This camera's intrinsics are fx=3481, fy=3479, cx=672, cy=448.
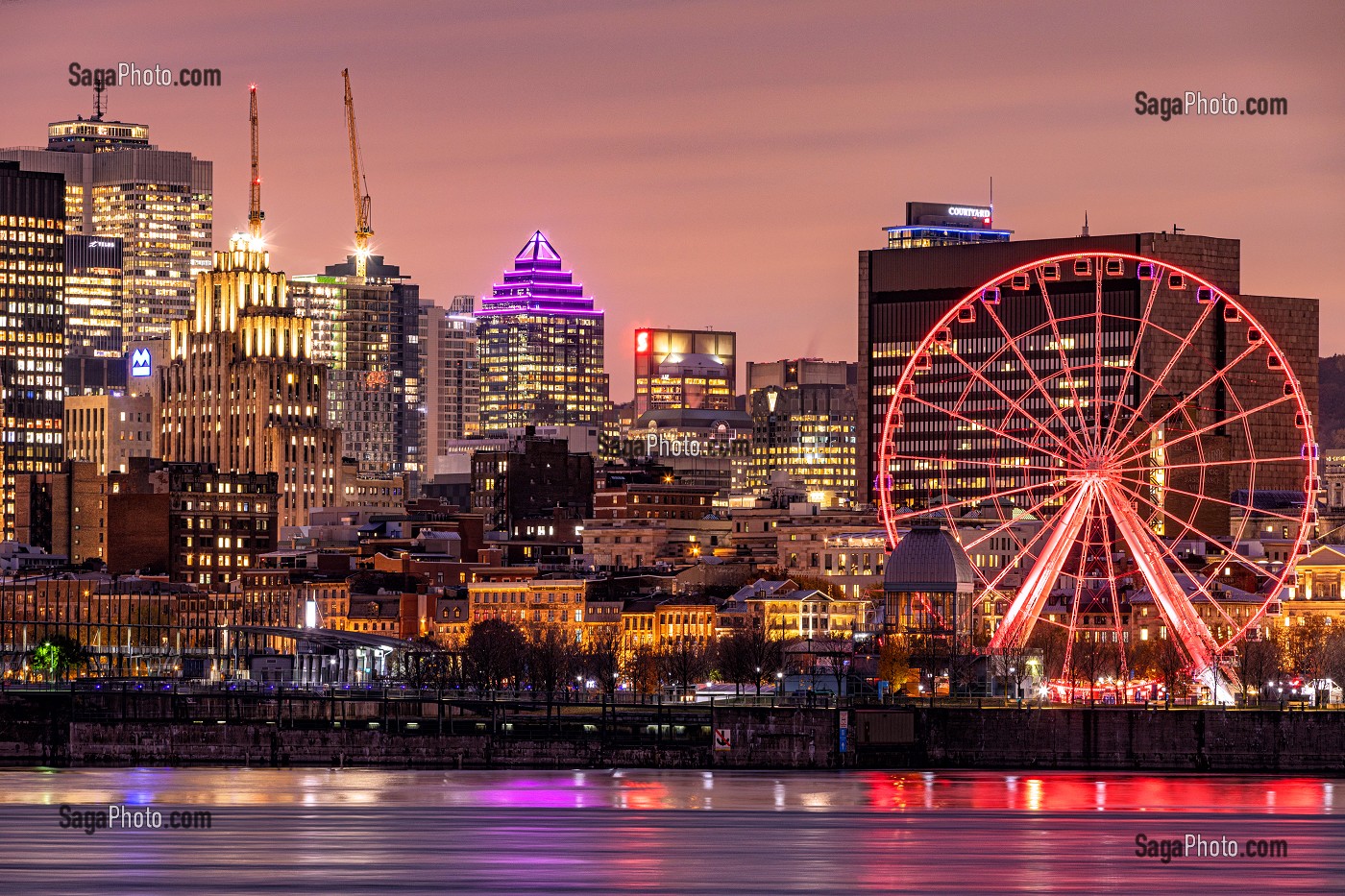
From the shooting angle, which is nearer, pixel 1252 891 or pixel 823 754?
pixel 1252 891

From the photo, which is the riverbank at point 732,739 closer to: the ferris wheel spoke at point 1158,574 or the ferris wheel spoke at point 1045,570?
the ferris wheel spoke at point 1158,574

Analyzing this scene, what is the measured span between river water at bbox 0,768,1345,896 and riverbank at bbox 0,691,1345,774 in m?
7.14

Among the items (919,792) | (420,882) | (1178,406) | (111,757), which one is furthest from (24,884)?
(1178,406)

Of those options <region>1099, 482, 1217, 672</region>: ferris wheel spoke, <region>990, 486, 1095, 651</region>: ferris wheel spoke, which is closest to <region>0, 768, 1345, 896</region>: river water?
<region>1099, 482, 1217, 672</region>: ferris wheel spoke

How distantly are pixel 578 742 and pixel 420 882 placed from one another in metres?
70.2

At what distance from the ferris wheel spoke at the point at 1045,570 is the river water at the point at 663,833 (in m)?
21.8

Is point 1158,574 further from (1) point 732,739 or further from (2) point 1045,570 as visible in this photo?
(1) point 732,739

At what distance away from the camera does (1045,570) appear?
19650cm

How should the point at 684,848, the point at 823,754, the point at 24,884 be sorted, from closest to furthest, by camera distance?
the point at 24,884 < the point at 684,848 < the point at 823,754

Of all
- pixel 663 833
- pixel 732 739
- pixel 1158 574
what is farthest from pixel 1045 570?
pixel 663 833

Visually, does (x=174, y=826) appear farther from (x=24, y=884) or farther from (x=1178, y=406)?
(x=1178, y=406)

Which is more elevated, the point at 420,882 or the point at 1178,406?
the point at 1178,406

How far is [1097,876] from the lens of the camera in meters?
116

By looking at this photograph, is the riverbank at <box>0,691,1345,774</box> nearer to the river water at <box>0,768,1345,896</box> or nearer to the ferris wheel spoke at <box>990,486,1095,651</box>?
the river water at <box>0,768,1345,896</box>
